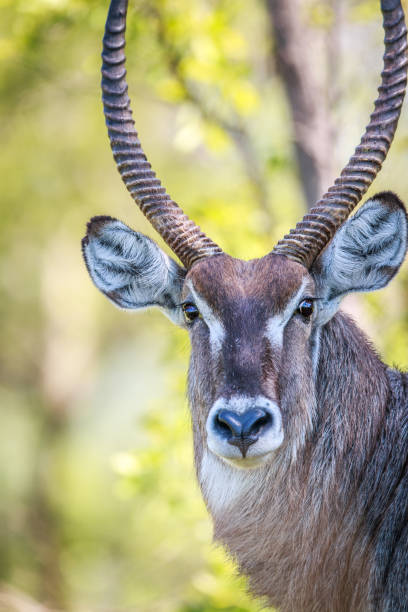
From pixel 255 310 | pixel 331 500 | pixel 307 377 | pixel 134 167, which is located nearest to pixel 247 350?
pixel 255 310

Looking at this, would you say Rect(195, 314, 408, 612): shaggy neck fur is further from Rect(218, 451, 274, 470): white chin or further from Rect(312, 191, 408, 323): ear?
Rect(218, 451, 274, 470): white chin

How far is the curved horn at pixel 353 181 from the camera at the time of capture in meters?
5.75

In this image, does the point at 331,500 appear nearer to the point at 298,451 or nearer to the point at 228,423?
the point at 298,451

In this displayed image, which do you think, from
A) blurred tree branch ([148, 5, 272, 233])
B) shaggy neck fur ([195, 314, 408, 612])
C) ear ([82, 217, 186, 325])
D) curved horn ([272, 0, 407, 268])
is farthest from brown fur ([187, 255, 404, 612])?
blurred tree branch ([148, 5, 272, 233])

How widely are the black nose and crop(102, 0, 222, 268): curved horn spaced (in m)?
1.44

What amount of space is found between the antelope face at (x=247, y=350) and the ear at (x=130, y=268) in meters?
0.35

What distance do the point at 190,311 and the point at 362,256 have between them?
130cm

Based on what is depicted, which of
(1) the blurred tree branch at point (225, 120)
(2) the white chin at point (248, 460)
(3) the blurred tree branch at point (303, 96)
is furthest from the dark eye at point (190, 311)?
(1) the blurred tree branch at point (225, 120)

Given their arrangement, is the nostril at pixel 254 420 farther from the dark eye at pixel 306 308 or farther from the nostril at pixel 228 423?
the dark eye at pixel 306 308

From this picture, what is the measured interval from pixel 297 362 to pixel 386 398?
80 centimetres

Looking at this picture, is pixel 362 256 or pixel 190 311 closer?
pixel 190 311

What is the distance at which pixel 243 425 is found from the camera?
4.92m

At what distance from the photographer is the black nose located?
16.1 ft

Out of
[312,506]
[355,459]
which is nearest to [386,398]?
[355,459]
